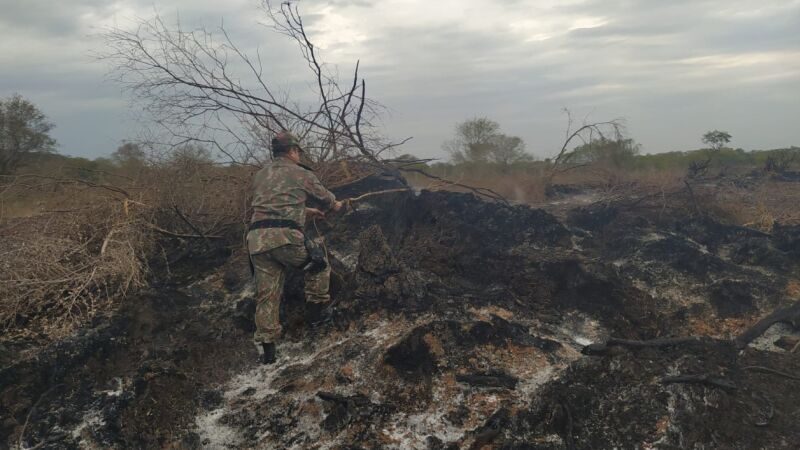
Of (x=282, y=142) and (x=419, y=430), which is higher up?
(x=282, y=142)

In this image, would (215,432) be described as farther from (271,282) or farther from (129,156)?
(129,156)

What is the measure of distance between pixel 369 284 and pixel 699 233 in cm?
477

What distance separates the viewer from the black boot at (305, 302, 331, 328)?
159 inches

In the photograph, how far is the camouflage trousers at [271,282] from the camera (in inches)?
140

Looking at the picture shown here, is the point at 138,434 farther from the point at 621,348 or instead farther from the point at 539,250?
the point at 539,250

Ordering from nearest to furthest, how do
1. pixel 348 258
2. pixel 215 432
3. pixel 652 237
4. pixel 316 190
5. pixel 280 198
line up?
pixel 215 432
pixel 280 198
pixel 316 190
pixel 348 258
pixel 652 237

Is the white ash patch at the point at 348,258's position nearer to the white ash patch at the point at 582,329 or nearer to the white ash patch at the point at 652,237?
the white ash patch at the point at 582,329

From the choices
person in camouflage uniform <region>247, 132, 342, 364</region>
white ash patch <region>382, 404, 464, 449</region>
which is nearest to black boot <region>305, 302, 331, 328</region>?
person in camouflage uniform <region>247, 132, 342, 364</region>

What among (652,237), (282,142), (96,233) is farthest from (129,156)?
(652,237)

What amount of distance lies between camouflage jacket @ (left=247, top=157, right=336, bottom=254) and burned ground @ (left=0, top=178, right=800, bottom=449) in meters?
0.83

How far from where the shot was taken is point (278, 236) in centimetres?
359

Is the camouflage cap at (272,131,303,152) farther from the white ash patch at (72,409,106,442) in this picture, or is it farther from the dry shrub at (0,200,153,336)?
the white ash patch at (72,409,106,442)

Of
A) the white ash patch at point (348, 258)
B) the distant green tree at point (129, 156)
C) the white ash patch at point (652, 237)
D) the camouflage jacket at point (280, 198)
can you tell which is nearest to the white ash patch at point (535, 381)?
Answer: the camouflage jacket at point (280, 198)

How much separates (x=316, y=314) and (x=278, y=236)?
880mm
